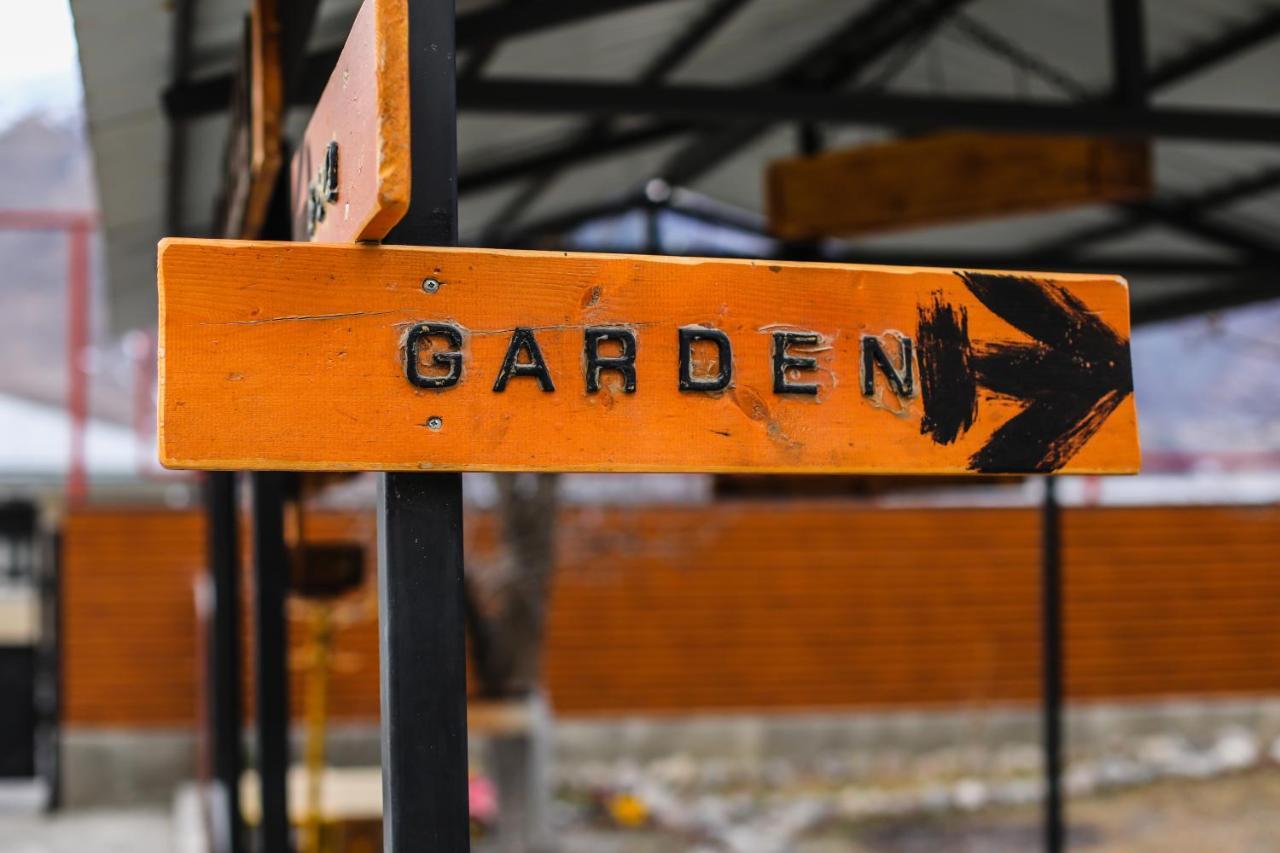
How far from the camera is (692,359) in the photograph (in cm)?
159

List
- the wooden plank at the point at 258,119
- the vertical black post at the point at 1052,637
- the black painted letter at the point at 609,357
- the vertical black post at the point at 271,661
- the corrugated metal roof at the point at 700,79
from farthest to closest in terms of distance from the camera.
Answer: the vertical black post at the point at 1052,637
the corrugated metal roof at the point at 700,79
the vertical black post at the point at 271,661
the wooden plank at the point at 258,119
the black painted letter at the point at 609,357

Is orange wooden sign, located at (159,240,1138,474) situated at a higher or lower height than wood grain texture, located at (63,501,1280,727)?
higher

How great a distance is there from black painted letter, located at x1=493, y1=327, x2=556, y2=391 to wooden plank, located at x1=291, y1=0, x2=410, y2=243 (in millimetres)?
163

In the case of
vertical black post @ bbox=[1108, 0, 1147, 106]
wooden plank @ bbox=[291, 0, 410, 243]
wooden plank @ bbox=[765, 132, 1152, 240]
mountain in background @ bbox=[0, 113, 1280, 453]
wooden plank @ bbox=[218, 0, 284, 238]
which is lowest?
wooden plank @ bbox=[291, 0, 410, 243]

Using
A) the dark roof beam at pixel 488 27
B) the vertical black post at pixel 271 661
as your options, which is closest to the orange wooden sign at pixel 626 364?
the vertical black post at pixel 271 661

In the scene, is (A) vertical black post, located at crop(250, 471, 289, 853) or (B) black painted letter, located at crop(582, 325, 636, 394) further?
(A) vertical black post, located at crop(250, 471, 289, 853)

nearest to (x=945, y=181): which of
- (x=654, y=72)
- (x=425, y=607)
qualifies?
(x=654, y=72)

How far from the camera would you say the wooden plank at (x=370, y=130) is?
1432 millimetres

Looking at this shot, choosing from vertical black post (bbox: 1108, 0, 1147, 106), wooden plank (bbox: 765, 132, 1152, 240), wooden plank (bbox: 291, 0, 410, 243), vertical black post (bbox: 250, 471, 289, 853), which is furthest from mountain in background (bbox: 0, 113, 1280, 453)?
wooden plank (bbox: 291, 0, 410, 243)

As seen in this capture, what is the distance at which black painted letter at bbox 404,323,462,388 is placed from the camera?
1.50m

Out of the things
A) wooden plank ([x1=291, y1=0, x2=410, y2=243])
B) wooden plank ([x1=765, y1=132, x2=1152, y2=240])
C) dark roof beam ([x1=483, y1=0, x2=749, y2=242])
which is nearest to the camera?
wooden plank ([x1=291, y1=0, x2=410, y2=243])

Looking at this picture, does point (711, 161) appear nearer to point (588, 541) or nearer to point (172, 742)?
point (588, 541)

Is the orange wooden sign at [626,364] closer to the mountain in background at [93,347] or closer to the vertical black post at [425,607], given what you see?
the vertical black post at [425,607]

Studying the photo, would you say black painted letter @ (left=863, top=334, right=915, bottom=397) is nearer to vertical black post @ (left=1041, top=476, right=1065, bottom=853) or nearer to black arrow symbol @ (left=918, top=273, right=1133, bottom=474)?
black arrow symbol @ (left=918, top=273, right=1133, bottom=474)
